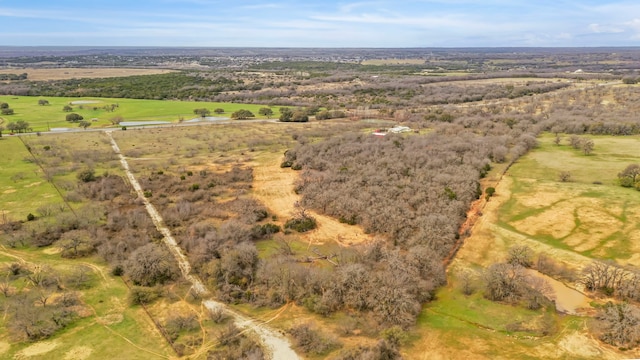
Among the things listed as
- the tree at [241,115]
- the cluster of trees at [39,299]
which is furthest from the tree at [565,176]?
the tree at [241,115]

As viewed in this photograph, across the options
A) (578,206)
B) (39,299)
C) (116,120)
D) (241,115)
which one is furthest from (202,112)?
(578,206)

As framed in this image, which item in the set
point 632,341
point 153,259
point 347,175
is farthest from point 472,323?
point 347,175

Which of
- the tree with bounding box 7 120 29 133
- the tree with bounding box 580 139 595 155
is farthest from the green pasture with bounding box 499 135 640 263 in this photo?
the tree with bounding box 7 120 29 133

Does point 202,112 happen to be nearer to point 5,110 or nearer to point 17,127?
point 17,127

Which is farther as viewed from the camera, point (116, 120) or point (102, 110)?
point (102, 110)

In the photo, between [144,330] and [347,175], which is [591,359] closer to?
[144,330]

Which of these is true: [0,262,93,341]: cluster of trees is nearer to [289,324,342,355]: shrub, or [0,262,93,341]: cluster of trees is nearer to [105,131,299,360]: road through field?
[105,131,299,360]: road through field

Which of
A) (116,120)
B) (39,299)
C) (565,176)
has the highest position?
(116,120)
